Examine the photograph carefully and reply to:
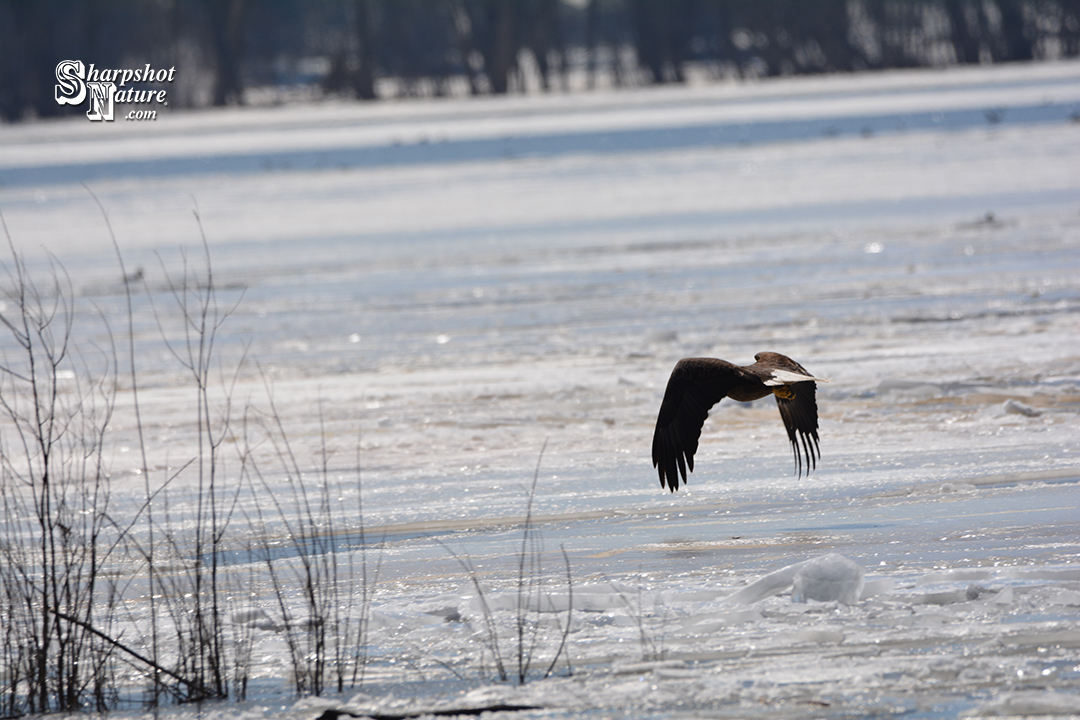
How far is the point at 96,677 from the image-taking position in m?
4.81

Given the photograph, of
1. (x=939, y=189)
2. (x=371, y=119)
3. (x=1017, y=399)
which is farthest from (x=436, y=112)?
(x=1017, y=399)

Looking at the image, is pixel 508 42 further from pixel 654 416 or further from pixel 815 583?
pixel 815 583

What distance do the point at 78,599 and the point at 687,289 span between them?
30.6 ft

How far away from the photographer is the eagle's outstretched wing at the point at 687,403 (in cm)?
553

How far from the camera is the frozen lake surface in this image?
16.5 ft

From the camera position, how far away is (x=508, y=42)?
6069 cm

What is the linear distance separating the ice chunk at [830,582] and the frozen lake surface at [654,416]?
0.01m

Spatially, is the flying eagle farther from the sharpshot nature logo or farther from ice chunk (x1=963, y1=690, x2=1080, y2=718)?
the sharpshot nature logo

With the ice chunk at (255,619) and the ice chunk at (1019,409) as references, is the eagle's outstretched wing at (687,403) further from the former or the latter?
the ice chunk at (1019,409)

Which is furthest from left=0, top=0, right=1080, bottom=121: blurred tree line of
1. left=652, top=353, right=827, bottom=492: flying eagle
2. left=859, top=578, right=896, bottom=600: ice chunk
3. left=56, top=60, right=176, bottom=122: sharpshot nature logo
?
left=859, top=578, right=896, bottom=600: ice chunk

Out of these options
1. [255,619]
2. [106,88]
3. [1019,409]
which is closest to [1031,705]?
[255,619]

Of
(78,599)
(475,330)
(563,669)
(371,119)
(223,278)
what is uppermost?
(371,119)

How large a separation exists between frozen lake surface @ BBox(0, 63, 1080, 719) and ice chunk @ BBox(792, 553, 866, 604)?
0.01 m

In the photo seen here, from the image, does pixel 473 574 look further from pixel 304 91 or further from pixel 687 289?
pixel 304 91
